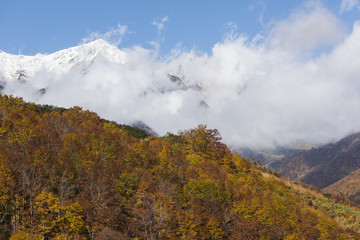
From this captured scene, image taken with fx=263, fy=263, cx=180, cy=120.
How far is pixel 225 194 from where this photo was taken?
64.1 meters

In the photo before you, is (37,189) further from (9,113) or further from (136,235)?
(9,113)

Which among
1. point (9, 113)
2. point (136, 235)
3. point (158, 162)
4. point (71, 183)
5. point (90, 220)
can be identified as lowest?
point (136, 235)

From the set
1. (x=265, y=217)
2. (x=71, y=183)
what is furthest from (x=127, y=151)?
(x=265, y=217)

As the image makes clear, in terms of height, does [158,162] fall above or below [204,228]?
above

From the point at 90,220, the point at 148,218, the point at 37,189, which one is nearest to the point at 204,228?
the point at 148,218

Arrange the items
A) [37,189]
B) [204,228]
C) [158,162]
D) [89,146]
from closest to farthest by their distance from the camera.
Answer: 1. [37,189]
2. [204,228]
3. [89,146]
4. [158,162]

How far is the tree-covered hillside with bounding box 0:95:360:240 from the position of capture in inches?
1788

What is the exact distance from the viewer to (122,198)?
180ft

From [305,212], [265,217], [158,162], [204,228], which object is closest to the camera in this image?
[204,228]

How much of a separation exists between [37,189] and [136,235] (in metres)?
20.2

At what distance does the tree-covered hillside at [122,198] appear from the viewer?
1788 inches

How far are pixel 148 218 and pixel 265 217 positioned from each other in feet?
91.3

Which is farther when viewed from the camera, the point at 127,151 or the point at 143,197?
the point at 127,151

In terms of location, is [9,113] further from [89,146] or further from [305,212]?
[305,212]
